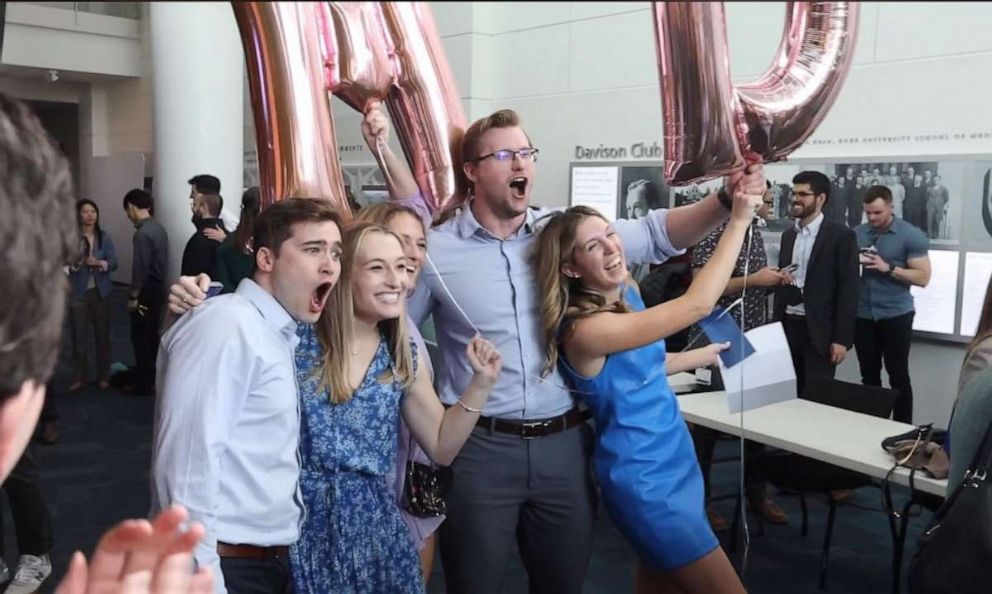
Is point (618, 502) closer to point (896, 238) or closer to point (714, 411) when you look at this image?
point (714, 411)

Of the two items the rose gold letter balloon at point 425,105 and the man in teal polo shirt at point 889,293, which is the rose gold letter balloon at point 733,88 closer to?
the rose gold letter balloon at point 425,105

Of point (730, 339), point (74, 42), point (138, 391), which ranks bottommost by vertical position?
point (138, 391)

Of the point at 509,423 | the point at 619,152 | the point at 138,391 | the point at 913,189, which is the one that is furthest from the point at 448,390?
the point at 138,391

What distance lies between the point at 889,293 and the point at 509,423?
3.43m

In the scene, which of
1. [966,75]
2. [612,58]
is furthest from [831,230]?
[612,58]

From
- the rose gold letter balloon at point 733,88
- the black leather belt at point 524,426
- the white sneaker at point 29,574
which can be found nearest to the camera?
the rose gold letter balloon at point 733,88

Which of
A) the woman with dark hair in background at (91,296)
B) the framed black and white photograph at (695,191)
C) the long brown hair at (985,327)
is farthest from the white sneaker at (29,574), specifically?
the framed black and white photograph at (695,191)

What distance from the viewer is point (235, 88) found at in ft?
4.25

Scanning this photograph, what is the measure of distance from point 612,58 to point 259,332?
175 inches

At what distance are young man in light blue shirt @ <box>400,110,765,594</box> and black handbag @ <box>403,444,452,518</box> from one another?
76mm

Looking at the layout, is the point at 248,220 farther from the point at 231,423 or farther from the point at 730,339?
the point at 730,339

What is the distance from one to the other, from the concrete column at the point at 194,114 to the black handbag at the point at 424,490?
615 millimetres

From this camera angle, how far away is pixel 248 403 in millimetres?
1313

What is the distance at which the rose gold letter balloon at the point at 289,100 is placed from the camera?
0.99m
